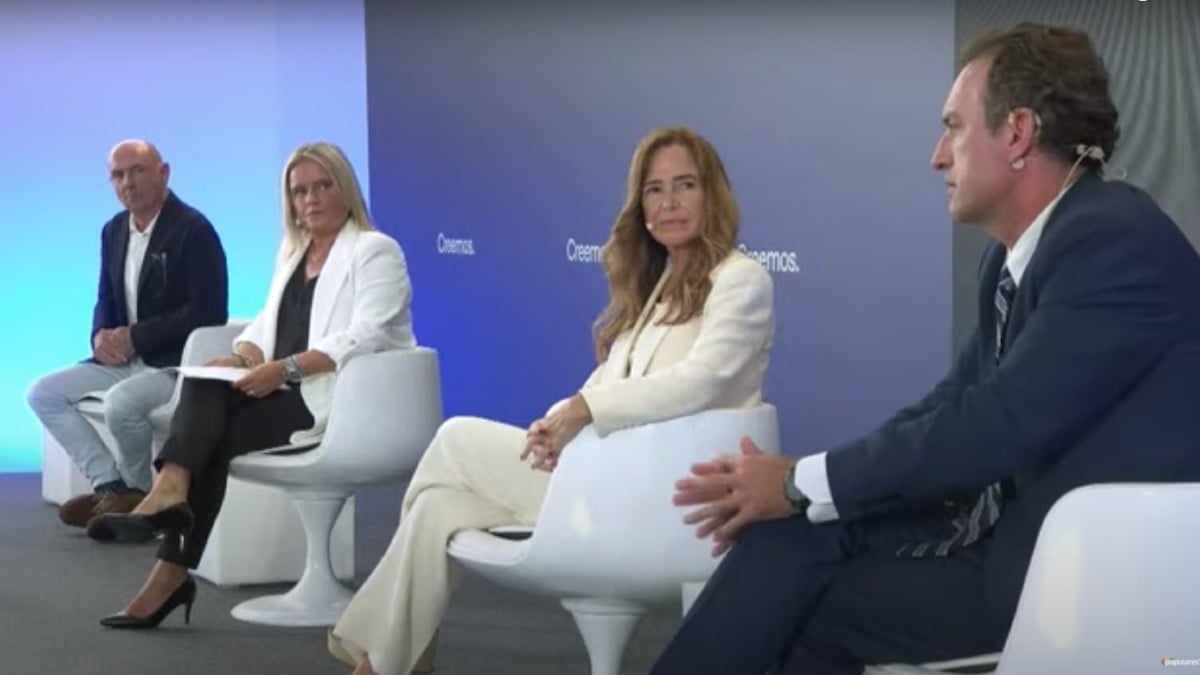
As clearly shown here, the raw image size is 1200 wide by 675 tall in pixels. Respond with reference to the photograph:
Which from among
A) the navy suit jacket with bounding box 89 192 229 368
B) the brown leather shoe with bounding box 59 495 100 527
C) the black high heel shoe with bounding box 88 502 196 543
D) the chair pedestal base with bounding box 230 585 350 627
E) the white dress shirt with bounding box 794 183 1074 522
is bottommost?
the brown leather shoe with bounding box 59 495 100 527

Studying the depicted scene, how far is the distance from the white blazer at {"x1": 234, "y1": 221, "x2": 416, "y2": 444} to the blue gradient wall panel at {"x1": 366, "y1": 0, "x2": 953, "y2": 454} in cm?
178

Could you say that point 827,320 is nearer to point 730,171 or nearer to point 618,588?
point 730,171

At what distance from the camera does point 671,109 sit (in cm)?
725

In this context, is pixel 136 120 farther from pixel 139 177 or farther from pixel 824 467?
pixel 824 467

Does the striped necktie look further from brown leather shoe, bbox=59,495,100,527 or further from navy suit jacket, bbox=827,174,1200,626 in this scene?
brown leather shoe, bbox=59,495,100,527

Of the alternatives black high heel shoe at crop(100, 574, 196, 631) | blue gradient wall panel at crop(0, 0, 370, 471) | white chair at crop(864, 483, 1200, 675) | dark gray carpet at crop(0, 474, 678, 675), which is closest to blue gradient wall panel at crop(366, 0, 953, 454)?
blue gradient wall panel at crop(0, 0, 370, 471)

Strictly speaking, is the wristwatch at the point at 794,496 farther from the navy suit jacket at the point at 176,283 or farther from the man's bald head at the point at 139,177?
the man's bald head at the point at 139,177

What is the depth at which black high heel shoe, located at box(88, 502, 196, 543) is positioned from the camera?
482 cm

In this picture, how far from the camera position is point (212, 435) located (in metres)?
5.04

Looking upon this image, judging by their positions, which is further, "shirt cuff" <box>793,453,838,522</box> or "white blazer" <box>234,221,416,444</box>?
"white blazer" <box>234,221,416,444</box>

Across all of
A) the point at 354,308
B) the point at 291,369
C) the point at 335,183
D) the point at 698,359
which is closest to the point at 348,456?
the point at 291,369

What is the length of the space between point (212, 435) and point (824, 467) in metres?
2.79

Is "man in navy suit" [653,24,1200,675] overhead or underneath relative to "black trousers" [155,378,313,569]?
overhead

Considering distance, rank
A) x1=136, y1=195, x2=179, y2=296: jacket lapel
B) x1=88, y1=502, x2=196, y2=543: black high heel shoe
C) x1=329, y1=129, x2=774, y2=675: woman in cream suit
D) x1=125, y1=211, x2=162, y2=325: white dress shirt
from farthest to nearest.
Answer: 1. x1=125, y1=211, x2=162, y2=325: white dress shirt
2. x1=136, y1=195, x2=179, y2=296: jacket lapel
3. x1=88, y1=502, x2=196, y2=543: black high heel shoe
4. x1=329, y1=129, x2=774, y2=675: woman in cream suit
